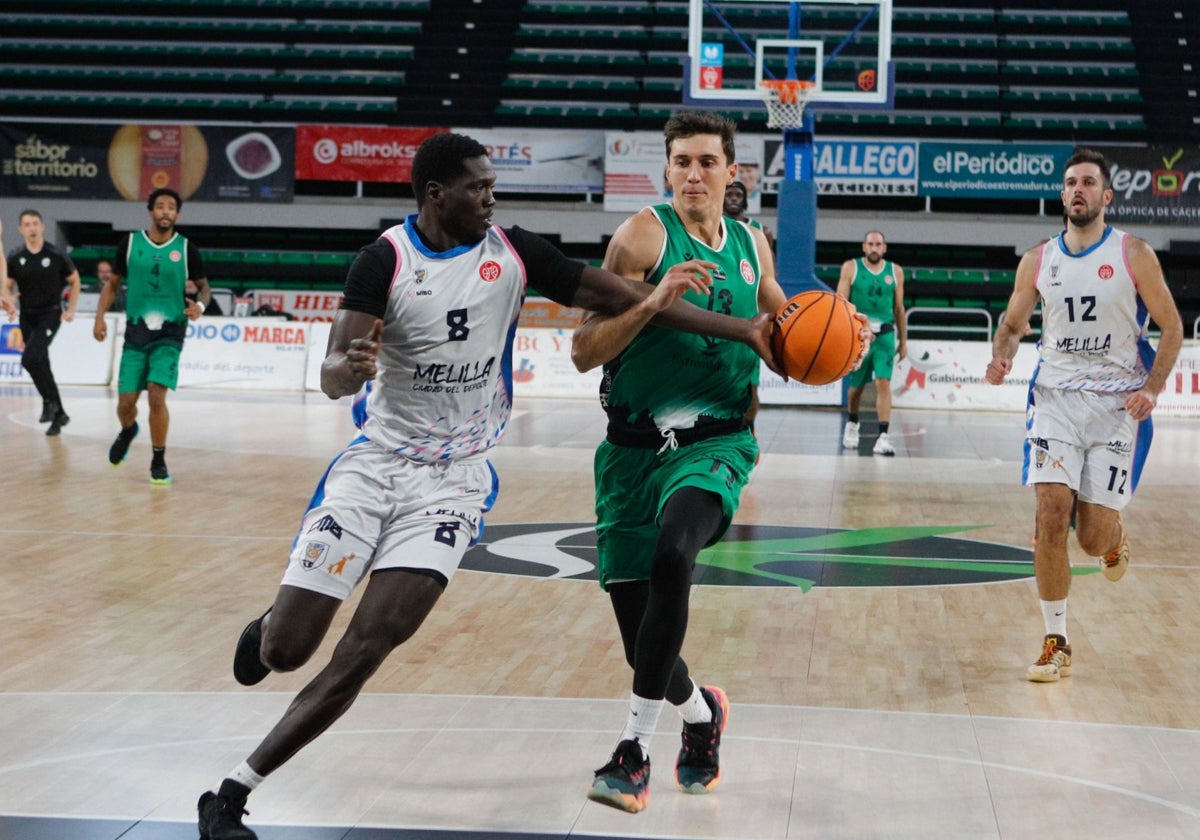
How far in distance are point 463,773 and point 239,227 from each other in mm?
25717

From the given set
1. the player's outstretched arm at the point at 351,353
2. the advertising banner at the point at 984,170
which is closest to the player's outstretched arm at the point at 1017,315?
the player's outstretched arm at the point at 351,353

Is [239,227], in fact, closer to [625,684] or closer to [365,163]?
[365,163]

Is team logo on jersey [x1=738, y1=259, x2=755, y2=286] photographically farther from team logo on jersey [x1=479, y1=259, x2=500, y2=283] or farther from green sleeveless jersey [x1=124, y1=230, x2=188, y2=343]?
green sleeveless jersey [x1=124, y1=230, x2=188, y2=343]

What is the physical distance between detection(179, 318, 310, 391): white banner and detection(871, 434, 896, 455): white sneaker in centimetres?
951

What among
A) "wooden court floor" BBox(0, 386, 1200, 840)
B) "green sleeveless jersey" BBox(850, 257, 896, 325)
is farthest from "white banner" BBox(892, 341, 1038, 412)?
"wooden court floor" BBox(0, 386, 1200, 840)

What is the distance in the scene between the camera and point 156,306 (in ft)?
32.5

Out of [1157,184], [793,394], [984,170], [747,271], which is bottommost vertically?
[793,394]

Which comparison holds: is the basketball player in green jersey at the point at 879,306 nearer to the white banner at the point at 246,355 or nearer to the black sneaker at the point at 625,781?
the white banner at the point at 246,355

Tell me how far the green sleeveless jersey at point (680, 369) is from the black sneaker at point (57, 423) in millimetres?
10256

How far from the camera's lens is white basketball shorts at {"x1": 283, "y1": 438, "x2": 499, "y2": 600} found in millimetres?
3510

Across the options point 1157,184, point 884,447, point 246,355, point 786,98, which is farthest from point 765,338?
point 1157,184

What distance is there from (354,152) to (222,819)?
910 inches

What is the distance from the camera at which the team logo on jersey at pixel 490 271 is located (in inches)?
147

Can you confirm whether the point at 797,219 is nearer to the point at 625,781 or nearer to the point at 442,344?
the point at 442,344
